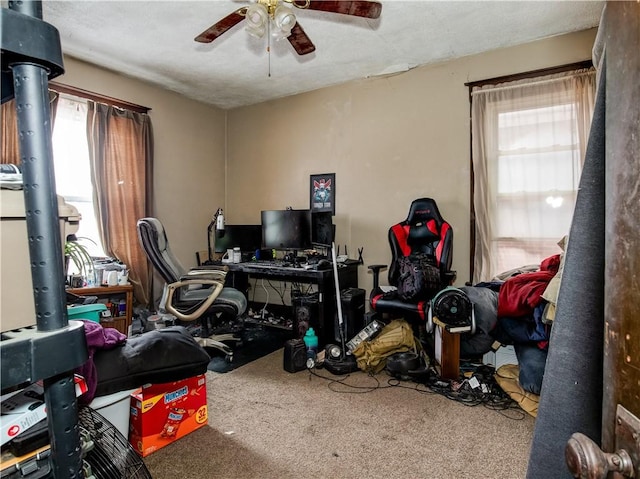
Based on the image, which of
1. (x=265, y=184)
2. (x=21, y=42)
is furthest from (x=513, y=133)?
(x=21, y=42)

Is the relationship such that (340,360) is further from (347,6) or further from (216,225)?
(216,225)

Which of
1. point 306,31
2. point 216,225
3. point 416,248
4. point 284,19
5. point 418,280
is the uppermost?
point 306,31

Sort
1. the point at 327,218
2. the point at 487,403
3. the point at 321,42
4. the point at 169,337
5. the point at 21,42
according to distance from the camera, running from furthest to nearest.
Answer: the point at 327,218, the point at 321,42, the point at 487,403, the point at 169,337, the point at 21,42

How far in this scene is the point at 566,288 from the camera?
516mm

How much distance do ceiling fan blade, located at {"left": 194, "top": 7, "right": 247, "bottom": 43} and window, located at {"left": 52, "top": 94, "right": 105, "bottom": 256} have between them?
1.78 meters

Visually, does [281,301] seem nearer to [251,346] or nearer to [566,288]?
[251,346]

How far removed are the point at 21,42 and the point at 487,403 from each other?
2619 millimetres

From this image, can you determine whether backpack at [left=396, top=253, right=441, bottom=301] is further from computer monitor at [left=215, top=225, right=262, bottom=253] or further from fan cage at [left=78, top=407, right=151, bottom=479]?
fan cage at [left=78, top=407, right=151, bottom=479]

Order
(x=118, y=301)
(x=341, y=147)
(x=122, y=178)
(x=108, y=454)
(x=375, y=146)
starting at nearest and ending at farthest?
(x=108, y=454)
(x=118, y=301)
(x=122, y=178)
(x=375, y=146)
(x=341, y=147)

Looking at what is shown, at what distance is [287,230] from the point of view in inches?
153

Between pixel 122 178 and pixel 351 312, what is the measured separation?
2597 mm

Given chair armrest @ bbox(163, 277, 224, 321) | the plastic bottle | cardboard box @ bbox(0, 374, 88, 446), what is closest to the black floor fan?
the plastic bottle

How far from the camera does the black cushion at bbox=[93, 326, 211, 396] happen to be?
4.95 ft

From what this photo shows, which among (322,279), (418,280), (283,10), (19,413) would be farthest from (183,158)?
(19,413)
